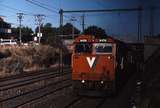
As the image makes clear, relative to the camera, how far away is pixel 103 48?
19.9 m

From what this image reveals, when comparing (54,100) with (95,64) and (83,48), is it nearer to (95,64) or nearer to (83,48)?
(95,64)

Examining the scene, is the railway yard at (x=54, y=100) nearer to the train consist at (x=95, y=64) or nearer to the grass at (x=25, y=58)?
the train consist at (x=95, y=64)

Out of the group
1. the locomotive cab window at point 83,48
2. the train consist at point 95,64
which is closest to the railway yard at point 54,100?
the train consist at point 95,64

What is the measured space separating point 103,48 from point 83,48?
1.02 meters

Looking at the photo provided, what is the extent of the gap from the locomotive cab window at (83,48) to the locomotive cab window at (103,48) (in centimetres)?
32

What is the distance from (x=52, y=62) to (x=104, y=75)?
45.3 metres

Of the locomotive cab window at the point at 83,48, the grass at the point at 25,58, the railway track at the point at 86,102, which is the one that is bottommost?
the railway track at the point at 86,102

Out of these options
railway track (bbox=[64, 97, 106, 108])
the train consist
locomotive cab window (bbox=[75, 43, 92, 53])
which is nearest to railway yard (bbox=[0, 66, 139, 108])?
railway track (bbox=[64, 97, 106, 108])

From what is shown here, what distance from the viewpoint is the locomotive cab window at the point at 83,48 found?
20133 millimetres

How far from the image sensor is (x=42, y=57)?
60438 millimetres

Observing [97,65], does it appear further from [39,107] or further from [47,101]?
[39,107]

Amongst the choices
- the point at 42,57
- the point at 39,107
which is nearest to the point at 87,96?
the point at 39,107

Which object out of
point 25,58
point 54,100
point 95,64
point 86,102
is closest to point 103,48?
point 95,64

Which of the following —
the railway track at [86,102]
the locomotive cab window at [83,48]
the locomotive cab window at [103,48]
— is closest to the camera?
the railway track at [86,102]
